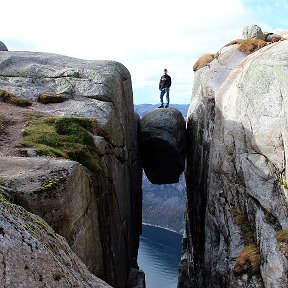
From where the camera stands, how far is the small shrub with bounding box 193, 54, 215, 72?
36.8 meters

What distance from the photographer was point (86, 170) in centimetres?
1827

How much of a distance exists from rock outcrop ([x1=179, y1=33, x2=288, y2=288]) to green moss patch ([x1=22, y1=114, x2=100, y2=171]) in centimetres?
870

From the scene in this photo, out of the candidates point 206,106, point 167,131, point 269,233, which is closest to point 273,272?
point 269,233

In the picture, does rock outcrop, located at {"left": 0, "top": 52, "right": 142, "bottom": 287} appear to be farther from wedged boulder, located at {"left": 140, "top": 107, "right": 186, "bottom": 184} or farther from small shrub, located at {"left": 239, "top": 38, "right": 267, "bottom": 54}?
small shrub, located at {"left": 239, "top": 38, "right": 267, "bottom": 54}

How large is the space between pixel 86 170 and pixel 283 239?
9580mm

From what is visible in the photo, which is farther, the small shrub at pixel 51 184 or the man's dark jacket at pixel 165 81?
the man's dark jacket at pixel 165 81

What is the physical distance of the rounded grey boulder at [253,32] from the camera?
33.7 m

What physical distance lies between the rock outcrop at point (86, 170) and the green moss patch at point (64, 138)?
63cm

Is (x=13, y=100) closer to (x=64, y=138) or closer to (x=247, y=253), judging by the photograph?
(x=64, y=138)

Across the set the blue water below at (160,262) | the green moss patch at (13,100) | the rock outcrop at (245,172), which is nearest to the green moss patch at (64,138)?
the green moss patch at (13,100)

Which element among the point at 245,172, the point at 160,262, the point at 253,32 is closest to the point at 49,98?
the point at 245,172

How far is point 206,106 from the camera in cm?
3091

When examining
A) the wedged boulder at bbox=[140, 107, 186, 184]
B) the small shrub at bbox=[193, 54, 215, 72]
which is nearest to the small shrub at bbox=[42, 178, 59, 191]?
the wedged boulder at bbox=[140, 107, 186, 184]

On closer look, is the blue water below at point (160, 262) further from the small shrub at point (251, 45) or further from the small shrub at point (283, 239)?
the small shrub at point (283, 239)
